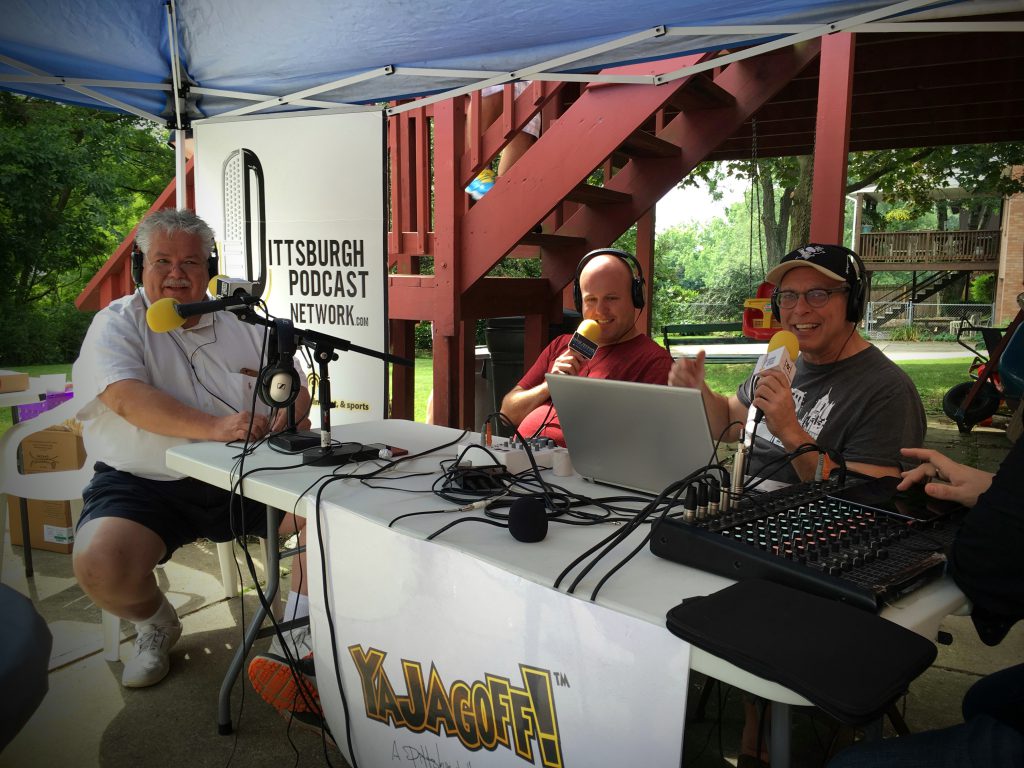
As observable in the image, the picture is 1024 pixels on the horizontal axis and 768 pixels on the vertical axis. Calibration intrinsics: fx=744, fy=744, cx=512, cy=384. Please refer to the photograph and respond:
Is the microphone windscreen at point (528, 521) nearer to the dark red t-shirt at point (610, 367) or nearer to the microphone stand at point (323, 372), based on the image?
the microphone stand at point (323, 372)

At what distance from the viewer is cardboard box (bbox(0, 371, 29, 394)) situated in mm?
3490

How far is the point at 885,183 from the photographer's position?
11094mm

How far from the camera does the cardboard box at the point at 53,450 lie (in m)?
3.75

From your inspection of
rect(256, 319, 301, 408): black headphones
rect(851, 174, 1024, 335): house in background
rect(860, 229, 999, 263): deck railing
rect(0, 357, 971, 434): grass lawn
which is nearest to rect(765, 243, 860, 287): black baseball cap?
rect(256, 319, 301, 408): black headphones

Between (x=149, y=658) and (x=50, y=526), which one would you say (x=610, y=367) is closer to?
(x=149, y=658)

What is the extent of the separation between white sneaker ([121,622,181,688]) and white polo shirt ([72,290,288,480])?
0.55 metres

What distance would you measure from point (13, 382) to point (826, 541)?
3711mm

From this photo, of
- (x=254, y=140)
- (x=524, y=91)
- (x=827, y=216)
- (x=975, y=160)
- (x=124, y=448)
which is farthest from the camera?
(x=975, y=160)

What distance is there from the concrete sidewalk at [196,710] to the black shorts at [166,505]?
313mm

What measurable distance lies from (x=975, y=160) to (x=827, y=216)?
9.51m

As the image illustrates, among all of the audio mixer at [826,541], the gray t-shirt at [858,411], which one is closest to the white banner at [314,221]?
the gray t-shirt at [858,411]

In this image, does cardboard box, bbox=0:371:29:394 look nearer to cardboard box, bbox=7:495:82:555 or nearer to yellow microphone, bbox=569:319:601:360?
cardboard box, bbox=7:495:82:555

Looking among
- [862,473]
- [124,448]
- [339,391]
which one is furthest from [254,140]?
[862,473]

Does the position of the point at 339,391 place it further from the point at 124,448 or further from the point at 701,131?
the point at 701,131
